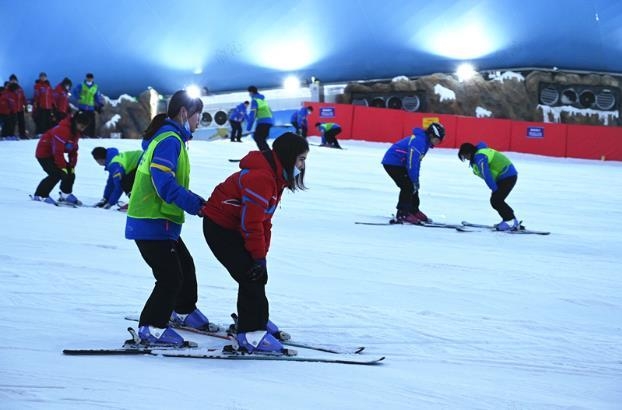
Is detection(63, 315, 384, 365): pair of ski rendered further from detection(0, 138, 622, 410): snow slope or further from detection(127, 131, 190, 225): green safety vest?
detection(127, 131, 190, 225): green safety vest

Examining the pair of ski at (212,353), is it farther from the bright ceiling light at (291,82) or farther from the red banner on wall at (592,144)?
the bright ceiling light at (291,82)

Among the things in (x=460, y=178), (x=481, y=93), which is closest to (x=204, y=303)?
(x=460, y=178)

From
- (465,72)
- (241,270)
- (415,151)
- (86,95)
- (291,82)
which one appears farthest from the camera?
(291,82)

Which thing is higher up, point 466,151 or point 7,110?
point 7,110

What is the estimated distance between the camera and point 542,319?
5121 millimetres

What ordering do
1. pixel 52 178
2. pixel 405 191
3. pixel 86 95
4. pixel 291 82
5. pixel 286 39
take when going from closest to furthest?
pixel 405 191 → pixel 52 178 → pixel 86 95 → pixel 291 82 → pixel 286 39

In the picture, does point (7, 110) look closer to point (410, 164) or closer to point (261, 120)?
point (261, 120)

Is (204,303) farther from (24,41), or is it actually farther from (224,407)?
(24,41)

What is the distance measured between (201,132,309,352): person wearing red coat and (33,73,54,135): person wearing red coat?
16.4 metres

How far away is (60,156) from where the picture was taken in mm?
10266

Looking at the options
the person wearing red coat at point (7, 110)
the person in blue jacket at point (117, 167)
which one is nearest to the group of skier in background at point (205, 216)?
the person in blue jacket at point (117, 167)

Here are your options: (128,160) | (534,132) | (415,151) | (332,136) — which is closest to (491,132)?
(534,132)

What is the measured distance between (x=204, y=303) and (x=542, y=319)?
205 cm

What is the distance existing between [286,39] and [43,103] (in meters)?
14.0
